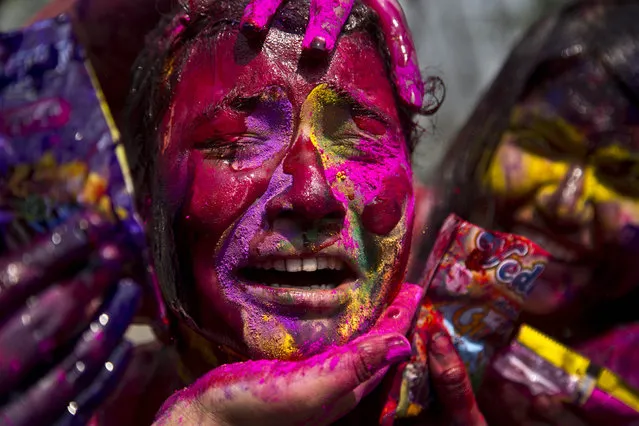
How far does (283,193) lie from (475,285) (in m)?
0.61

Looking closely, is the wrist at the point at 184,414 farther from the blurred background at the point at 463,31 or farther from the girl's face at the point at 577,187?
the blurred background at the point at 463,31

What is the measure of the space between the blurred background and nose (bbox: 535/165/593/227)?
10.8 ft

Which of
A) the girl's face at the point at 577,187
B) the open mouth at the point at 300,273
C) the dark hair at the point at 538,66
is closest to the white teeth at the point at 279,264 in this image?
the open mouth at the point at 300,273

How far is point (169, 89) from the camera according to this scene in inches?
63.8

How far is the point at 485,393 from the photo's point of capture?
6.92 ft

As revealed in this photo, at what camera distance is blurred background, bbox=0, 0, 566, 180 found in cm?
597

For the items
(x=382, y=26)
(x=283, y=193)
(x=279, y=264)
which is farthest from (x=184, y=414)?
(x=382, y=26)

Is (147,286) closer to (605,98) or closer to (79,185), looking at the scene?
(79,185)

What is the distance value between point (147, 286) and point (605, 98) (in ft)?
5.35

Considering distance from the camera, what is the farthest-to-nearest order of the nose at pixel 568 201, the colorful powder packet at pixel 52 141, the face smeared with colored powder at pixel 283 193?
the nose at pixel 568 201
the colorful powder packet at pixel 52 141
the face smeared with colored powder at pixel 283 193

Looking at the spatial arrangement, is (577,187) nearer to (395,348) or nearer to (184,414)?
(395,348)

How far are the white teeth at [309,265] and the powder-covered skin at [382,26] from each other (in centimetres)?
44

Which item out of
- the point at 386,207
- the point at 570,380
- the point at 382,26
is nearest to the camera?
the point at 386,207

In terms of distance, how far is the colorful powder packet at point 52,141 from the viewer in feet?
7.42
